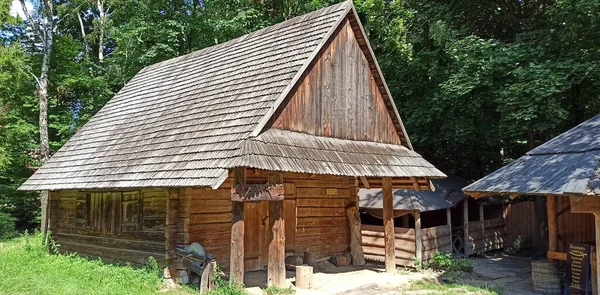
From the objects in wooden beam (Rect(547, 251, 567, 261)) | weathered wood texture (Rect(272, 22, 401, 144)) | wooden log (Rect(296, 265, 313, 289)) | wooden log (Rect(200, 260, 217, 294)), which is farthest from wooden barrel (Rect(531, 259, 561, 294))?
wooden log (Rect(200, 260, 217, 294))

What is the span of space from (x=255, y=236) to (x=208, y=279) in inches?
104

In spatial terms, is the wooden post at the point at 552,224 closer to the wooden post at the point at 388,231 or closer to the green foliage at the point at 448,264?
the green foliage at the point at 448,264

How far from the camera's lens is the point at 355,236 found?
43.1 feet

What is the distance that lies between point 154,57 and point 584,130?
18.4m

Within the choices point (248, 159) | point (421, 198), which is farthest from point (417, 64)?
point (248, 159)

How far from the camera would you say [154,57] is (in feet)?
73.3

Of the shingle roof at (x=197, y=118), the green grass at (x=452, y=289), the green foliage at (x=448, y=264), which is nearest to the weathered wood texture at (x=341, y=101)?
the shingle roof at (x=197, y=118)

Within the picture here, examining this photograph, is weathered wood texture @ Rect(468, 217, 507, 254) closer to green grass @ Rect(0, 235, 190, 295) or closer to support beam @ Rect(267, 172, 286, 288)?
support beam @ Rect(267, 172, 286, 288)

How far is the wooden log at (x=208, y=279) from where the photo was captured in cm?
842

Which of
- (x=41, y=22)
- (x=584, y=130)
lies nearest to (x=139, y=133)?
(x=584, y=130)

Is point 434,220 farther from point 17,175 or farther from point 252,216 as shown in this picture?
point 17,175

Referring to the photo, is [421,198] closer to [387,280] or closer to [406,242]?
[406,242]

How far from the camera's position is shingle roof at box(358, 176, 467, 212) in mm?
13492

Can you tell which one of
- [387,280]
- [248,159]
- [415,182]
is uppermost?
[248,159]
